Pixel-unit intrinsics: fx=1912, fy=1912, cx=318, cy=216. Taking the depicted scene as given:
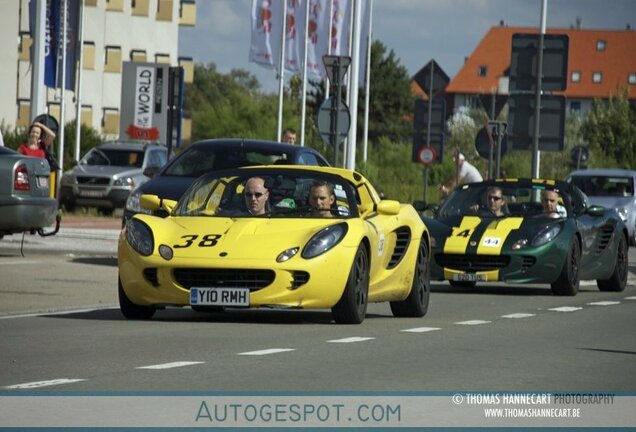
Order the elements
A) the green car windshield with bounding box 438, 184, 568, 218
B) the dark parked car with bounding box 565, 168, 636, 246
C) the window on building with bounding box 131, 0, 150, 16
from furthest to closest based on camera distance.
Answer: the window on building with bounding box 131, 0, 150, 16, the dark parked car with bounding box 565, 168, 636, 246, the green car windshield with bounding box 438, 184, 568, 218

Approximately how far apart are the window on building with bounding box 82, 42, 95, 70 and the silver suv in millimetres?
53580

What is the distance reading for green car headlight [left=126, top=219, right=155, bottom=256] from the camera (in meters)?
15.0

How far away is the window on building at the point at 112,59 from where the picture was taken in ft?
333

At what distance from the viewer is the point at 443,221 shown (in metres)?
22.3

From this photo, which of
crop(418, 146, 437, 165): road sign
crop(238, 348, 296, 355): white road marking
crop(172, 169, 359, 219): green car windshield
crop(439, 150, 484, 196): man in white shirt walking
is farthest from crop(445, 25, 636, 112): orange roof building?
crop(238, 348, 296, 355): white road marking

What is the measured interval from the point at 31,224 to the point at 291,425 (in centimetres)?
1527

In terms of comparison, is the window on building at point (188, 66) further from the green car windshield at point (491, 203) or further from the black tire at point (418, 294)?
the black tire at point (418, 294)

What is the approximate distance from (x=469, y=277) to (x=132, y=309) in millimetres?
6812

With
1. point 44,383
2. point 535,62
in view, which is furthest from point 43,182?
point 44,383

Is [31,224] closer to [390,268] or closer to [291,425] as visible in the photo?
[390,268]

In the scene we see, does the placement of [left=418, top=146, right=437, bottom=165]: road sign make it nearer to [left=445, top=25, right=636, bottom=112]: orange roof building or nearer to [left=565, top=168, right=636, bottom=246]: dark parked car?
[left=565, top=168, right=636, bottom=246]: dark parked car

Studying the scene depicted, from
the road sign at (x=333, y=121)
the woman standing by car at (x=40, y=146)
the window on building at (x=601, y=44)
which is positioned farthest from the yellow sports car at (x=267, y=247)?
the window on building at (x=601, y=44)

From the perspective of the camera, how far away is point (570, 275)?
2177 centimetres

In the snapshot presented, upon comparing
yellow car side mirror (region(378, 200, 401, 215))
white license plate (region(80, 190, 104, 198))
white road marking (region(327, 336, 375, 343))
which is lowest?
white license plate (region(80, 190, 104, 198))
